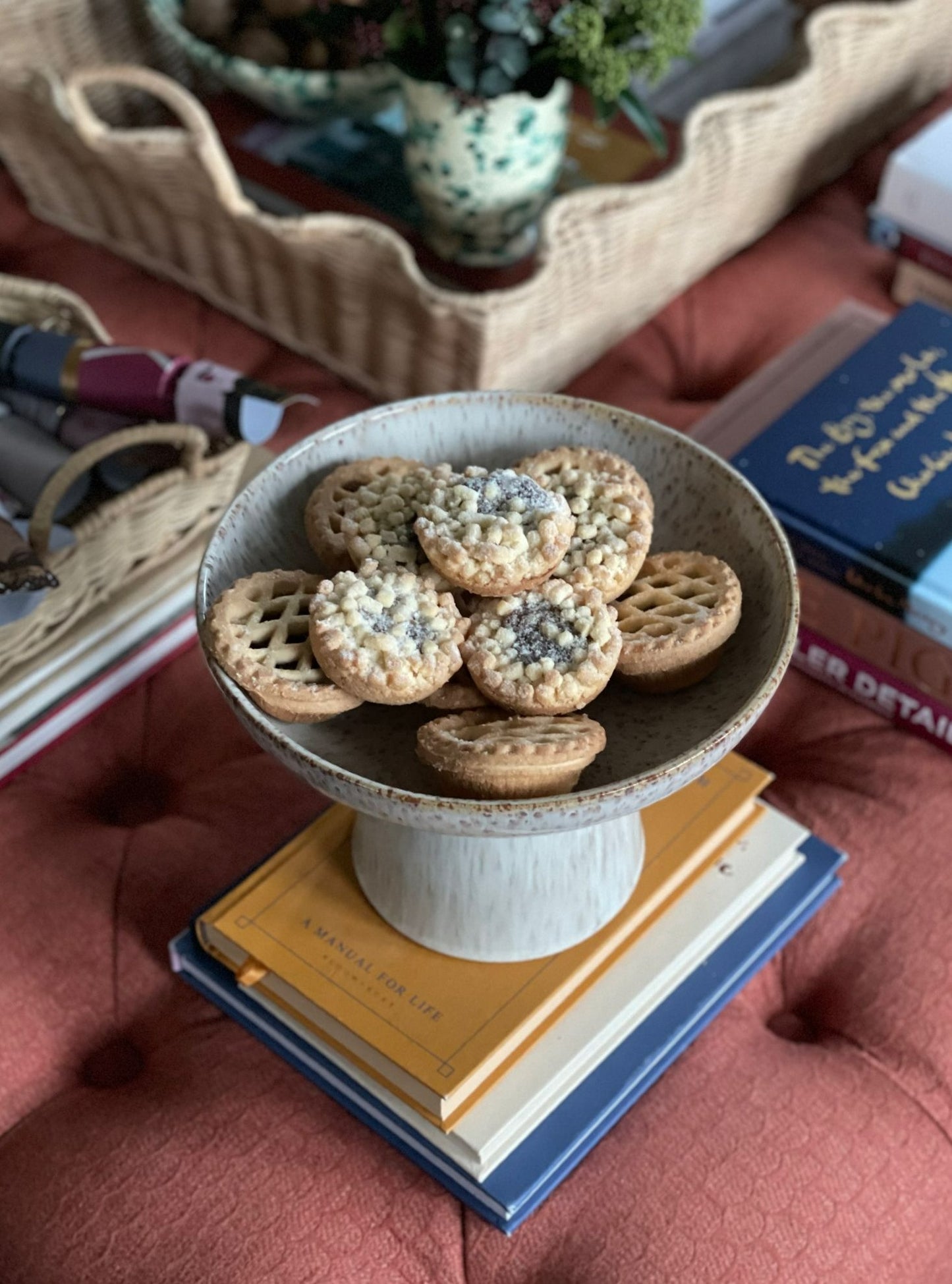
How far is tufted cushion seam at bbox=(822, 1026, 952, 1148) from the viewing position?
1.71ft

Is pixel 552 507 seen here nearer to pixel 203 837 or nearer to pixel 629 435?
pixel 629 435

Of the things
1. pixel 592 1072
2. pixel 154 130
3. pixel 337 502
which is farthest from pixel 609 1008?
pixel 154 130

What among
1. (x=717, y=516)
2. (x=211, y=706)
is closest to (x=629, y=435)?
(x=717, y=516)

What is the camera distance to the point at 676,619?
446 mm

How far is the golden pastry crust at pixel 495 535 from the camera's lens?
1.39ft

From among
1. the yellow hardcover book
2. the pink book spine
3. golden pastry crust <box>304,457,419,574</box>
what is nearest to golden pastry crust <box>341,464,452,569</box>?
golden pastry crust <box>304,457,419,574</box>

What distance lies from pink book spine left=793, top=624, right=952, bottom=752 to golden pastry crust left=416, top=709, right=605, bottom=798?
274mm

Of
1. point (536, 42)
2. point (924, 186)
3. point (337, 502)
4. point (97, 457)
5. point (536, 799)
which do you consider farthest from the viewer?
point (924, 186)

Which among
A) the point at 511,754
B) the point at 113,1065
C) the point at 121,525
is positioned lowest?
the point at 113,1065

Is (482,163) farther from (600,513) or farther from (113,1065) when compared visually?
(113,1065)

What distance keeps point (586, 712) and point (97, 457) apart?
0.27 m

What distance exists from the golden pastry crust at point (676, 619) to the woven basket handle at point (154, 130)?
0.41m

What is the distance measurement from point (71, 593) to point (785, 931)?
37 cm

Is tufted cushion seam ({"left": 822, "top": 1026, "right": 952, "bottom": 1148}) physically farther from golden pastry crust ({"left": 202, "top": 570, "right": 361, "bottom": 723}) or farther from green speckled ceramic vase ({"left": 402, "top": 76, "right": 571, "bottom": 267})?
green speckled ceramic vase ({"left": 402, "top": 76, "right": 571, "bottom": 267})
